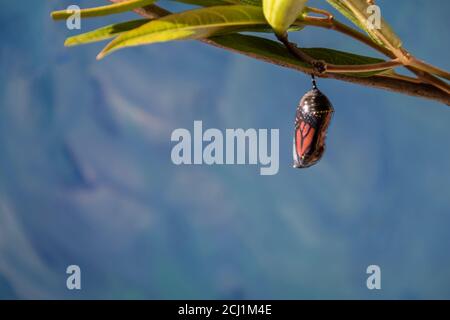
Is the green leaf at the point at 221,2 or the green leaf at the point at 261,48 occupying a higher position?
the green leaf at the point at 221,2

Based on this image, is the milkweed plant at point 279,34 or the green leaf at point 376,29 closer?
the milkweed plant at point 279,34

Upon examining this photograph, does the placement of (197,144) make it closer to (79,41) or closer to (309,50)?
(309,50)

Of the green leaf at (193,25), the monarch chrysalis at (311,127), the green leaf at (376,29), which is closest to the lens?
the green leaf at (193,25)

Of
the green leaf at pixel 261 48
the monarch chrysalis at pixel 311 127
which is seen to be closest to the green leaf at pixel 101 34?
the green leaf at pixel 261 48

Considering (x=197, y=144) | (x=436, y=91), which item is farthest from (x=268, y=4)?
(x=197, y=144)

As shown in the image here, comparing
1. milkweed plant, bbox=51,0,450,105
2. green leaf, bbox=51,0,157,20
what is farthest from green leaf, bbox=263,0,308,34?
green leaf, bbox=51,0,157,20

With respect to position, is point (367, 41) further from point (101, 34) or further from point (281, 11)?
point (101, 34)

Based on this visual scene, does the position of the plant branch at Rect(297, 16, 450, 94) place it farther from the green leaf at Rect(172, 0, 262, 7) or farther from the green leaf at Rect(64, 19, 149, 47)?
the green leaf at Rect(64, 19, 149, 47)

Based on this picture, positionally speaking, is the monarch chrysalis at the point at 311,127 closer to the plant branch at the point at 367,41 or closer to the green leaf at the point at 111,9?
the plant branch at the point at 367,41
